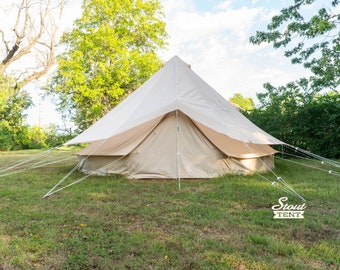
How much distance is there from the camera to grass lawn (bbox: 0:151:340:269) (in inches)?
81.4

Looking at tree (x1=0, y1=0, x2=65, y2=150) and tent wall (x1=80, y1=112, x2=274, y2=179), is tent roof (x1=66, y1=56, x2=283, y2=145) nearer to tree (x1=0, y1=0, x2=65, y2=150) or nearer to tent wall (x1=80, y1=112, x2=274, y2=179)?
tent wall (x1=80, y1=112, x2=274, y2=179)

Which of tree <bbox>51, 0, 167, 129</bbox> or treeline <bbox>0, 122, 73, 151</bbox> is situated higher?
tree <bbox>51, 0, 167, 129</bbox>

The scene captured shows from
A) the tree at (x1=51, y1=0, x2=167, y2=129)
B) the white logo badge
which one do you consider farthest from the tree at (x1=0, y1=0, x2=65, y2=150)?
the white logo badge

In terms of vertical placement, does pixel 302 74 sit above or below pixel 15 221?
above

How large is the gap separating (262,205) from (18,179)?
411 cm

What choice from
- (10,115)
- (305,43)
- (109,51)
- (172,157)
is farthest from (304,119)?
(10,115)

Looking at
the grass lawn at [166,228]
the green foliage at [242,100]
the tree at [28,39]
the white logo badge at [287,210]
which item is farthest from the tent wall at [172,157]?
the green foliage at [242,100]

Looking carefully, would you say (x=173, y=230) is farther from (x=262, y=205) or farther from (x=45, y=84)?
(x=45, y=84)

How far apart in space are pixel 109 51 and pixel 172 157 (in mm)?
12186

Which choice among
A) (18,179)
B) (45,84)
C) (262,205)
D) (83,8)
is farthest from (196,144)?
(45,84)

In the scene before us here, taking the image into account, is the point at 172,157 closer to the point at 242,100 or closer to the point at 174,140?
the point at 174,140

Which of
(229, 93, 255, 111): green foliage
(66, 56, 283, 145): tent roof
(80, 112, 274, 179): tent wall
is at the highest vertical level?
Answer: (229, 93, 255, 111): green foliage

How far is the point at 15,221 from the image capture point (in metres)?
2.90

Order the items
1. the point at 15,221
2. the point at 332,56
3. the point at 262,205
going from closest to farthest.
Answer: the point at 15,221 < the point at 262,205 < the point at 332,56
